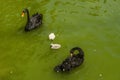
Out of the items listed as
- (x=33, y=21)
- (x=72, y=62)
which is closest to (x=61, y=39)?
(x=33, y=21)

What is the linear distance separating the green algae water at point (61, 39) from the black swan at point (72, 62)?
253mm

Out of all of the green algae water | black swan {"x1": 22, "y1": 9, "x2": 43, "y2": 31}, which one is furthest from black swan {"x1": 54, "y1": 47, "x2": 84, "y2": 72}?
black swan {"x1": 22, "y1": 9, "x2": 43, "y2": 31}

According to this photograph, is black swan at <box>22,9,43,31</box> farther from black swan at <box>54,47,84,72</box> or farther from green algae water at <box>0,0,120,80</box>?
black swan at <box>54,47,84,72</box>

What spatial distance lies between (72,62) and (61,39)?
2.17 metres

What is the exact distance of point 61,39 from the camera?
14031 mm

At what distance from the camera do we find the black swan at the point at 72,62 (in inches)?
467

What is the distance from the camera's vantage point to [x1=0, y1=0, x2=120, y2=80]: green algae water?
12242 millimetres

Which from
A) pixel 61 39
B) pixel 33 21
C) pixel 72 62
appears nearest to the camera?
pixel 72 62

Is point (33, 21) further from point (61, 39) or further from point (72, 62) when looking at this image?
point (72, 62)

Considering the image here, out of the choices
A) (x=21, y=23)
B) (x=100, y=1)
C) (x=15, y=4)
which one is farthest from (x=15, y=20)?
(x=100, y=1)

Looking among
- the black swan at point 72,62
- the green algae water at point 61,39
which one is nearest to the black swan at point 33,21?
the green algae water at point 61,39

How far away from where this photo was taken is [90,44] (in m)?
13.6

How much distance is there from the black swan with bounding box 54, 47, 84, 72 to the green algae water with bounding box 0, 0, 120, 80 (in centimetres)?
25

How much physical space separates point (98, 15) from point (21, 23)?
4.20 metres
